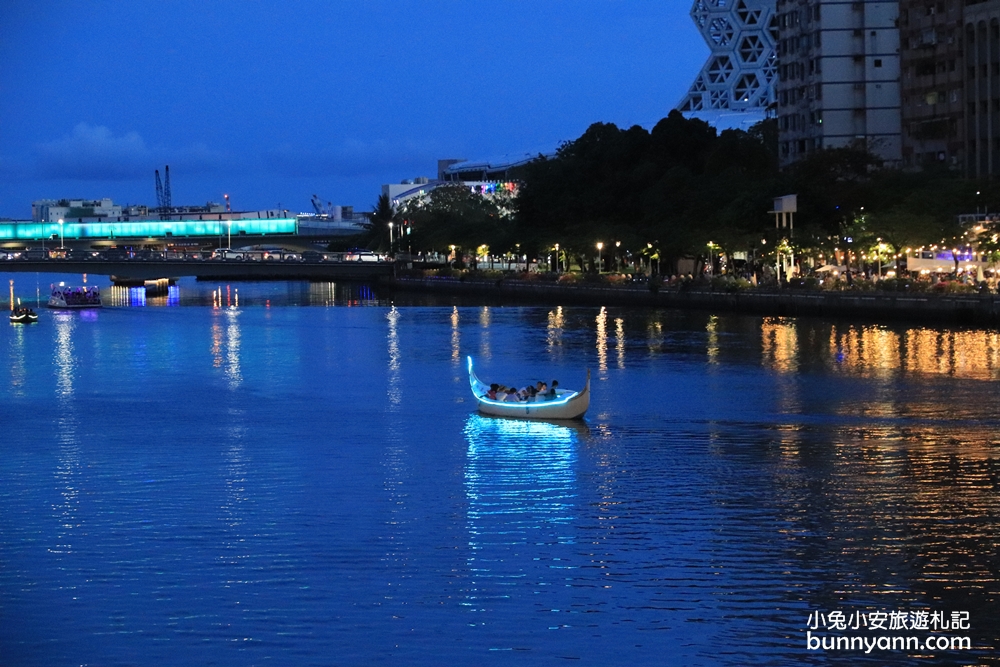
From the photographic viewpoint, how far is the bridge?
127688 mm

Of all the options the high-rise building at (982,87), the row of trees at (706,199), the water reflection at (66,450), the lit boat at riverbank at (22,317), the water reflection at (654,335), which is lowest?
the water reflection at (66,450)

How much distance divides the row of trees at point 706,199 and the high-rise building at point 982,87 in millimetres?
6696

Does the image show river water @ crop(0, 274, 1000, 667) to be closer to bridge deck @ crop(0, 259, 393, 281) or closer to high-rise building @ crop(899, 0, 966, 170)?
high-rise building @ crop(899, 0, 966, 170)

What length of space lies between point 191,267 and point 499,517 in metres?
112

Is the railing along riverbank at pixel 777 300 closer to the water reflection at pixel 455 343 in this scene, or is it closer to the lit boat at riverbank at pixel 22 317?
the water reflection at pixel 455 343

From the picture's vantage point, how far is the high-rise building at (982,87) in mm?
102188

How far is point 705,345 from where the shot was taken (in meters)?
70.8

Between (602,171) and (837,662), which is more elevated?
(602,171)

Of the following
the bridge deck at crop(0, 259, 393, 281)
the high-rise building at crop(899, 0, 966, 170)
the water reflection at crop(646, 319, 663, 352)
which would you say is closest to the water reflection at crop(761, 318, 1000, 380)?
the water reflection at crop(646, 319, 663, 352)

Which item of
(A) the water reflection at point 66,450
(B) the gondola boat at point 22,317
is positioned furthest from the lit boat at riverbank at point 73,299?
(A) the water reflection at point 66,450

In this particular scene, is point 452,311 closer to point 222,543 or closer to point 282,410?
point 282,410

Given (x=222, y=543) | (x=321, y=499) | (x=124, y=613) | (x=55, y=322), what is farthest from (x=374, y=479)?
(x=55, y=322)

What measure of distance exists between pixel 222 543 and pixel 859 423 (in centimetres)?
2182

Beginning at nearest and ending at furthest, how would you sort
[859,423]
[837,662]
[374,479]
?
1. [837,662]
2. [374,479]
3. [859,423]
